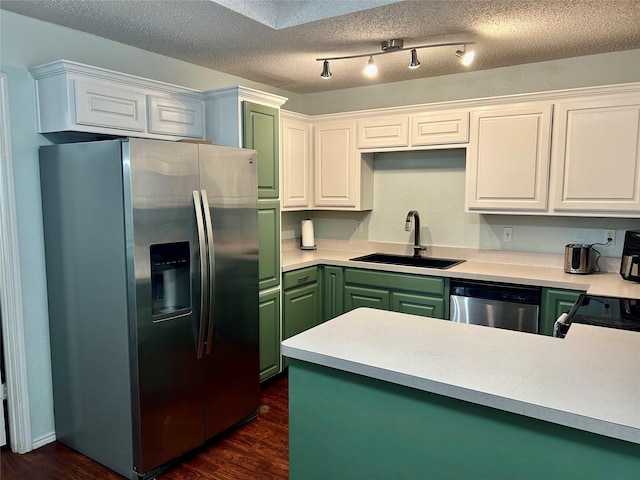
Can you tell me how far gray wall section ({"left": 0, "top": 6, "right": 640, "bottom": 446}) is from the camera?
96.1 inches

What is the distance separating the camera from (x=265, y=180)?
316cm

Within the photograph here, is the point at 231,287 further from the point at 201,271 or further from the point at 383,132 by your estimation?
the point at 383,132

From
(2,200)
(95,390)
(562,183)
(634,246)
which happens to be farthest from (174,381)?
(634,246)

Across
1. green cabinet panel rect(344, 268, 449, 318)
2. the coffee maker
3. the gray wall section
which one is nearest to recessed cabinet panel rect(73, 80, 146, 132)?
the gray wall section

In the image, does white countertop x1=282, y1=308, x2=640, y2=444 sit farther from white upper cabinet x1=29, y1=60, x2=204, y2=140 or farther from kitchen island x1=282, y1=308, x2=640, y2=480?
white upper cabinet x1=29, y1=60, x2=204, y2=140

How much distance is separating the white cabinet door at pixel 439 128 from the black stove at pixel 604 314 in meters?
1.44

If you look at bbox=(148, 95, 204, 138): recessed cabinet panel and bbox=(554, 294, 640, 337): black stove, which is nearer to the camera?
bbox=(554, 294, 640, 337): black stove

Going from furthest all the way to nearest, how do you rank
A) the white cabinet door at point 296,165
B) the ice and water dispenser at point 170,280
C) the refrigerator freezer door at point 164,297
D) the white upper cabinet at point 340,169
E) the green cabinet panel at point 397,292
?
the white upper cabinet at point 340,169, the white cabinet door at point 296,165, the green cabinet panel at point 397,292, the ice and water dispenser at point 170,280, the refrigerator freezer door at point 164,297

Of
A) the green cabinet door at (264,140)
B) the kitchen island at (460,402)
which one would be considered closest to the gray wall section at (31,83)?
the green cabinet door at (264,140)

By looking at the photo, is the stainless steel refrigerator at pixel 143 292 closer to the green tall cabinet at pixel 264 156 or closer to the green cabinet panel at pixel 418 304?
the green tall cabinet at pixel 264 156

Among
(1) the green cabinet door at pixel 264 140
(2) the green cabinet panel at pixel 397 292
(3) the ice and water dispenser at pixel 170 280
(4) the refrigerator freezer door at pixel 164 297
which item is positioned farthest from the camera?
(2) the green cabinet panel at pixel 397 292

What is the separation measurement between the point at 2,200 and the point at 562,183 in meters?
3.27

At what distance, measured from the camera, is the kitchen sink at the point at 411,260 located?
12.1 ft

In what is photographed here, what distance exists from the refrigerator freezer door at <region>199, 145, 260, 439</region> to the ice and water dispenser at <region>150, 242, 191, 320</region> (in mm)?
144
